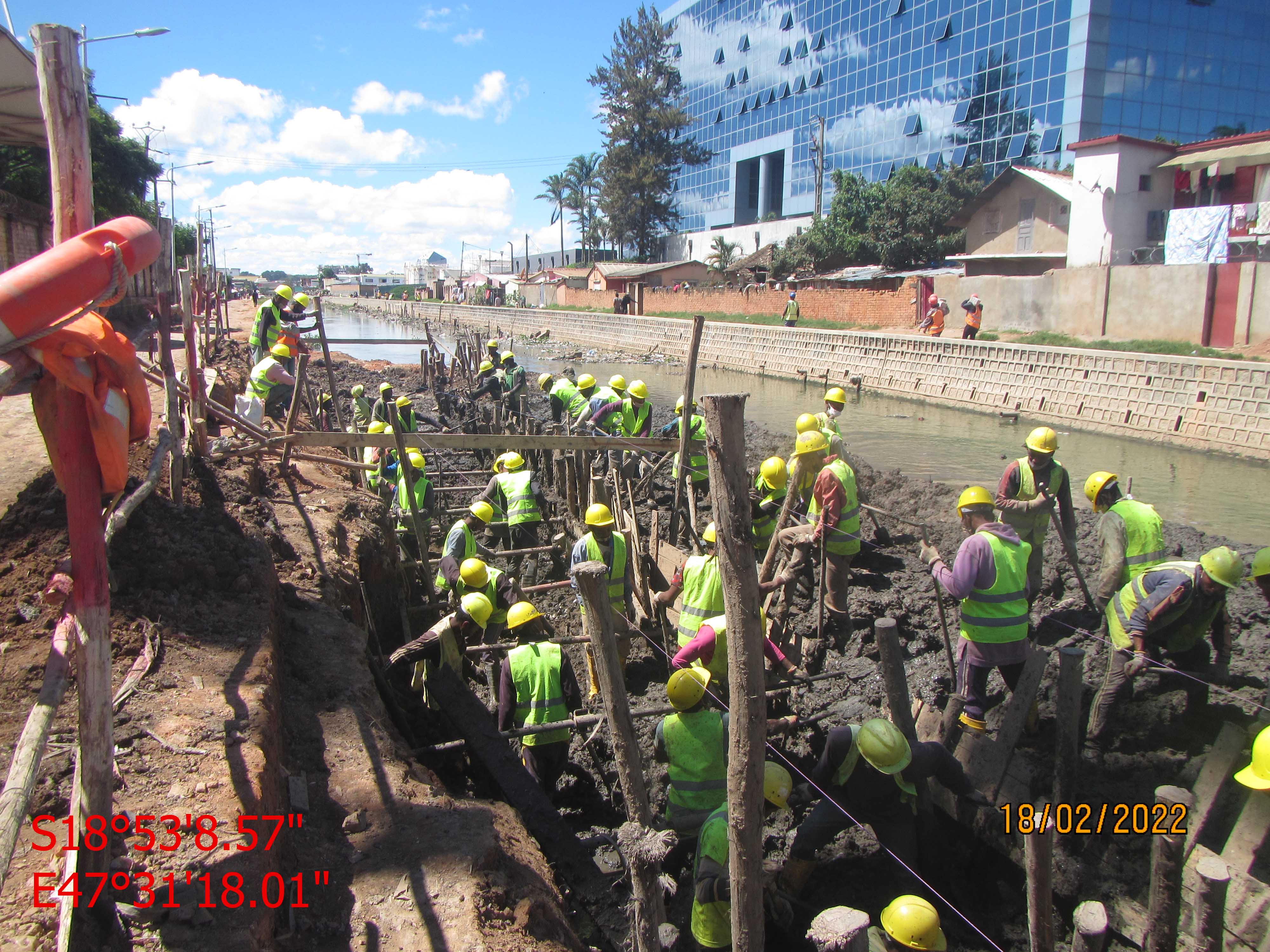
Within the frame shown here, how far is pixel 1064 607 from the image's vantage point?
24.6ft

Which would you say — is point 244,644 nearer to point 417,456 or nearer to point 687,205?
point 417,456

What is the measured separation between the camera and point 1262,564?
16.1ft

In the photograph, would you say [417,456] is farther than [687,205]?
No

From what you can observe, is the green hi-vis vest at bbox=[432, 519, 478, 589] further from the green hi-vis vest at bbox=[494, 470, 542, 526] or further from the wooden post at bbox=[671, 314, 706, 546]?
the wooden post at bbox=[671, 314, 706, 546]

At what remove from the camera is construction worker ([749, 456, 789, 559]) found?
312 inches

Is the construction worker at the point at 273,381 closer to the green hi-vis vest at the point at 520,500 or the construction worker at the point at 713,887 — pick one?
the green hi-vis vest at the point at 520,500

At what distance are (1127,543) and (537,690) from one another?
430 centimetres

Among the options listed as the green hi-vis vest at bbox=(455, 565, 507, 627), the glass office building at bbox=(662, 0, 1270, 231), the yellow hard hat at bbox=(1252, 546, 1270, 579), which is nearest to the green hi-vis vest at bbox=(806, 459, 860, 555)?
the yellow hard hat at bbox=(1252, 546, 1270, 579)

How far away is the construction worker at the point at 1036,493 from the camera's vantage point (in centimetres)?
680

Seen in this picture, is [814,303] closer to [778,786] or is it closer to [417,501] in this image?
[417,501]

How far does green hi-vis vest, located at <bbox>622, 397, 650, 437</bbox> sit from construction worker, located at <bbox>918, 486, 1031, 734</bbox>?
5.77 metres

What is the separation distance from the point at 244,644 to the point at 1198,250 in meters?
24.3

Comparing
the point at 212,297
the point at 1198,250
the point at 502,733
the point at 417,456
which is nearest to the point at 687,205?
the point at 212,297

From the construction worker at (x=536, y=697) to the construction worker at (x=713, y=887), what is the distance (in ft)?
4.78
